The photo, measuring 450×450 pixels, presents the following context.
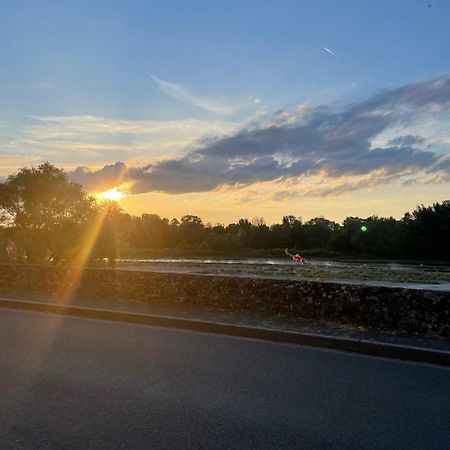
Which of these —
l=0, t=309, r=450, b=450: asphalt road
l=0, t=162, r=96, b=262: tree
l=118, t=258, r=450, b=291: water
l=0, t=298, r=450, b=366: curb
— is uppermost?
l=0, t=162, r=96, b=262: tree

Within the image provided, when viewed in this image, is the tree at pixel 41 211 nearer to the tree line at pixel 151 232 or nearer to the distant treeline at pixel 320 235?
the tree line at pixel 151 232

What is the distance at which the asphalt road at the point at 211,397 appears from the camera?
441 centimetres

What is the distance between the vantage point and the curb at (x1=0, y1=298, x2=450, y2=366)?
6973 mm

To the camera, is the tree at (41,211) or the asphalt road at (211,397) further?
the tree at (41,211)

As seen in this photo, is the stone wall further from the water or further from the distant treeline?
the distant treeline

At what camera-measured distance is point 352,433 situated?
14.8 ft

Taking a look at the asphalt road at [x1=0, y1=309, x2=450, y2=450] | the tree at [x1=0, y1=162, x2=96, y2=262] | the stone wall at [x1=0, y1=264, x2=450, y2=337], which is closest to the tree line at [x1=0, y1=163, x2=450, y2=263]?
the tree at [x1=0, y1=162, x2=96, y2=262]

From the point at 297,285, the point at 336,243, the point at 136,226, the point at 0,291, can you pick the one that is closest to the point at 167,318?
the point at 297,285

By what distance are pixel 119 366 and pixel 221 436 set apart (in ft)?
8.11

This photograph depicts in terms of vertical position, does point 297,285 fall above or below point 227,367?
above

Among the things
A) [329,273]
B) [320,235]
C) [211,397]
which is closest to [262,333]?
[211,397]

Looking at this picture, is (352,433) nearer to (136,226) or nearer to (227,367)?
(227,367)

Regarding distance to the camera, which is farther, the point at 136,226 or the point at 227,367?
the point at 136,226

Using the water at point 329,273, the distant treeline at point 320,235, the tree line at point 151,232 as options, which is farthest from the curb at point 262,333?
the distant treeline at point 320,235
